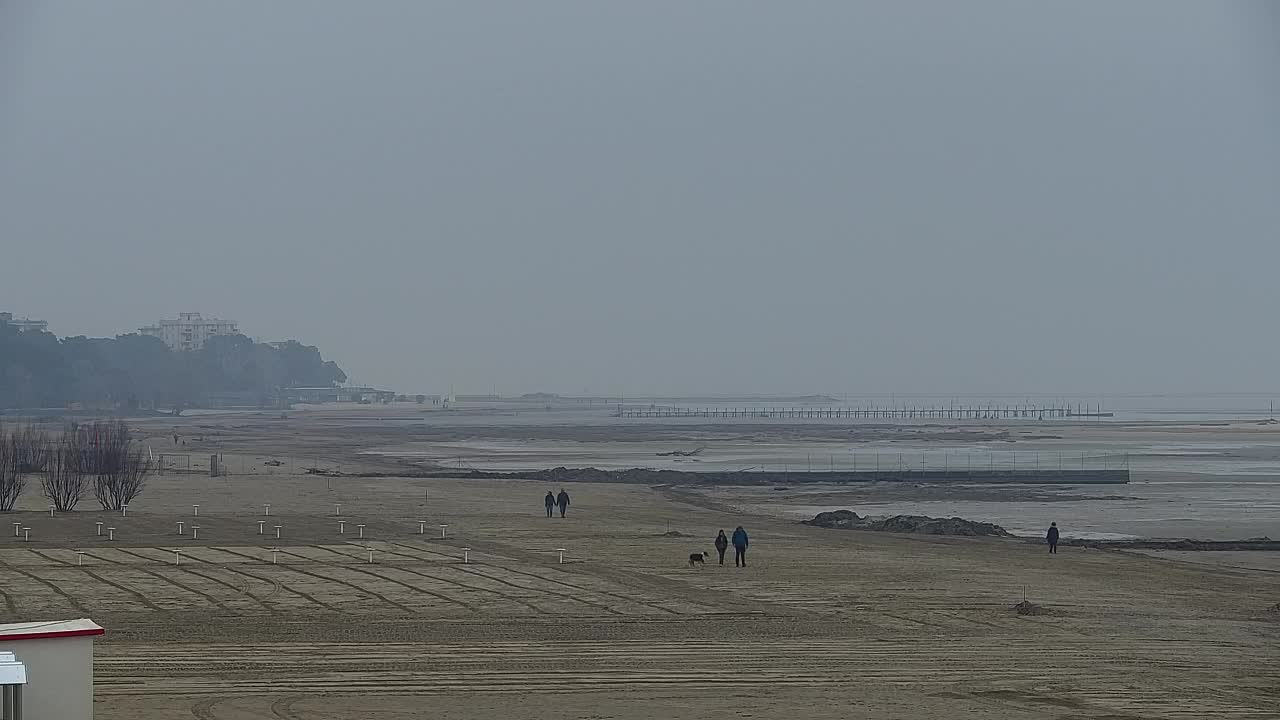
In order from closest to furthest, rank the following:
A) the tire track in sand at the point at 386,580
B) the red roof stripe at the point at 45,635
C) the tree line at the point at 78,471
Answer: the red roof stripe at the point at 45,635
the tire track in sand at the point at 386,580
the tree line at the point at 78,471

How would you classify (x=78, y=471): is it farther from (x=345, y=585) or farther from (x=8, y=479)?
(x=345, y=585)

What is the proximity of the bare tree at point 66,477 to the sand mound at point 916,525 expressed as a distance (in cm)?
2372

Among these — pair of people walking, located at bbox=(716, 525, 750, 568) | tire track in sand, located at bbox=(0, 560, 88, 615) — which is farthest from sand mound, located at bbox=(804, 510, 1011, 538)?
tire track in sand, located at bbox=(0, 560, 88, 615)

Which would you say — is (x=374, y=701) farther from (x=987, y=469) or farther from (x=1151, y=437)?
(x=1151, y=437)

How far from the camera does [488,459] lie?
320 ft

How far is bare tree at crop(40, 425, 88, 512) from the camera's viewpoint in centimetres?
4819

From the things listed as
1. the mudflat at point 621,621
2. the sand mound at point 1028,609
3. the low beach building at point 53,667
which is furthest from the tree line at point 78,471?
the low beach building at point 53,667

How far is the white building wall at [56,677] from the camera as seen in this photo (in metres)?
12.0

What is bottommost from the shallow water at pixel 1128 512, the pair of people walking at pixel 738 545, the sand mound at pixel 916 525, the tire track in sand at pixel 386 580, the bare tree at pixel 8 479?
the shallow water at pixel 1128 512

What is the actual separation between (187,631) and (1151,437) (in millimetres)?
136932

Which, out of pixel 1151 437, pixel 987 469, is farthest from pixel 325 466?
pixel 1151 437

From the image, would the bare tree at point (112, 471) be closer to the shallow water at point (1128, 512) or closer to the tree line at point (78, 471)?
the tree line at point (78, 471)

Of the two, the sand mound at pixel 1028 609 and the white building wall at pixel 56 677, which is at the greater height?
the white building wall at pixel 56 677

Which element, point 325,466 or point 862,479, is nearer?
point 862,479
